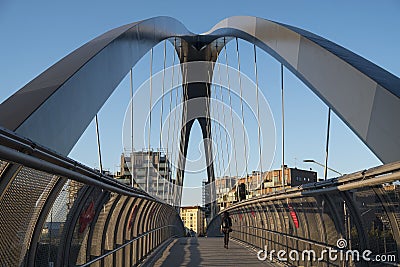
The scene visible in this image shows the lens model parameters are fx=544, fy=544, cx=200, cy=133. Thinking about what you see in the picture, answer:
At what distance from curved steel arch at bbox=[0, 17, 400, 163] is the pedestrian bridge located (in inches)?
1.0

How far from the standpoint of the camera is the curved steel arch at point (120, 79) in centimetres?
806

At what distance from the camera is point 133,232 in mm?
10516

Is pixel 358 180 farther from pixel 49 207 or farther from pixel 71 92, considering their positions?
pixel 71 92

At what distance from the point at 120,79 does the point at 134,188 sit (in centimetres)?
595

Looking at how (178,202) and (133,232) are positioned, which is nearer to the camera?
(133,232)

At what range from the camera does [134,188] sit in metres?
9.31

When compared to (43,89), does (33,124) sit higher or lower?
lower

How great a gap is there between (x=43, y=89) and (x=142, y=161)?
4821cm

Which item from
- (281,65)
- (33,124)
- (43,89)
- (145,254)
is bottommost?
(145,254)

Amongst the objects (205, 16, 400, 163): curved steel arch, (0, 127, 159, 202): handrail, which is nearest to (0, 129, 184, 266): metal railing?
(0, 127, 159, 202): handrail

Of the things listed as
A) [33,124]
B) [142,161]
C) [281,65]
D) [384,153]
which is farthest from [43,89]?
[142,161]

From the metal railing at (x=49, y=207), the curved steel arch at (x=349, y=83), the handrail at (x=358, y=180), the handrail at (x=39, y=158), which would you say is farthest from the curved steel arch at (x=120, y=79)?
the handrail at (x=358, y=180)

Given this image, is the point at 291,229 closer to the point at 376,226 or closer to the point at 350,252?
the point at 350,252

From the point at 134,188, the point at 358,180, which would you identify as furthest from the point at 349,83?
the point at 358,180
